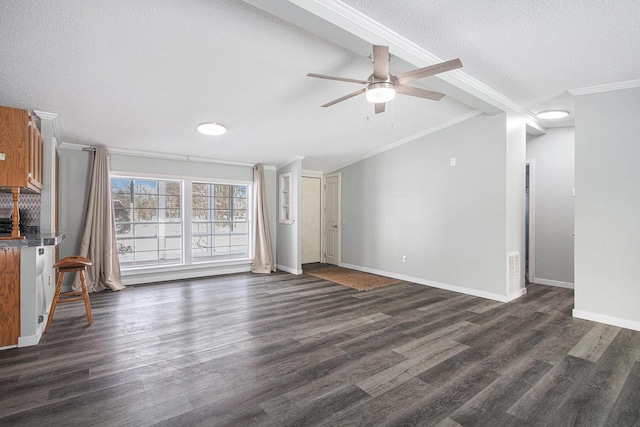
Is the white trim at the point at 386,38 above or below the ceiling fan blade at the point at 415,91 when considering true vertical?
above

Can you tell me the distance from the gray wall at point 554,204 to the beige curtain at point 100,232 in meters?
6.96

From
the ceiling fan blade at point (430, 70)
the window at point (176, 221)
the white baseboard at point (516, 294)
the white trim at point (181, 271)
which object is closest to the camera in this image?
the ceiling fan blade at point (430, 70)

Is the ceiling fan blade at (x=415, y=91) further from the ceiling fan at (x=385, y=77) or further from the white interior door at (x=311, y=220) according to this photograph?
the white interior door at (x=311, y=220)

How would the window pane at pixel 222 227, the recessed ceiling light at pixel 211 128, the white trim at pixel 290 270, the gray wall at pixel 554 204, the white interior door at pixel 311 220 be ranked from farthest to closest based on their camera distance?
the white interior door at pixel 311 220, the window pane at pixel 222 227, the white trim at pixel 290 270, the gray wall at pixel 554 204, the recessed ceiling light at pixel 211 128

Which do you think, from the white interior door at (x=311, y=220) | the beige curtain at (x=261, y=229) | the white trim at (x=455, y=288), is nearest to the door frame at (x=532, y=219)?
the white trim at (x=455, y=288)

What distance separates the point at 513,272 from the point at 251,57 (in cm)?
430

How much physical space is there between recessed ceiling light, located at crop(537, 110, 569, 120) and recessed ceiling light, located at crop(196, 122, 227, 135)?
4504 millimetres

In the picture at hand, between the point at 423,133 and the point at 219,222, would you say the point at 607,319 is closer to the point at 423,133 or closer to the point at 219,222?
the point at 423,133

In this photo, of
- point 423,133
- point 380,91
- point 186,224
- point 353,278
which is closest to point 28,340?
point 186,224

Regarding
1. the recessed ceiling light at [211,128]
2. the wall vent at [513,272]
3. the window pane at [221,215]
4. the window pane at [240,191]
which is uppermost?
the recessed ceiling light at [211,128]

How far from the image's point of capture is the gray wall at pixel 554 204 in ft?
16.5

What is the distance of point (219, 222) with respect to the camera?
20.5ft

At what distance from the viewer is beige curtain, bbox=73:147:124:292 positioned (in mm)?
4680

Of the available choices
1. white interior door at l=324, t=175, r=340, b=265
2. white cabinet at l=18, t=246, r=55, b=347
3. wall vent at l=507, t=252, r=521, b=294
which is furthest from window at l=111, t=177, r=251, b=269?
wall vent at l=507, t=252, r=521, b=294
